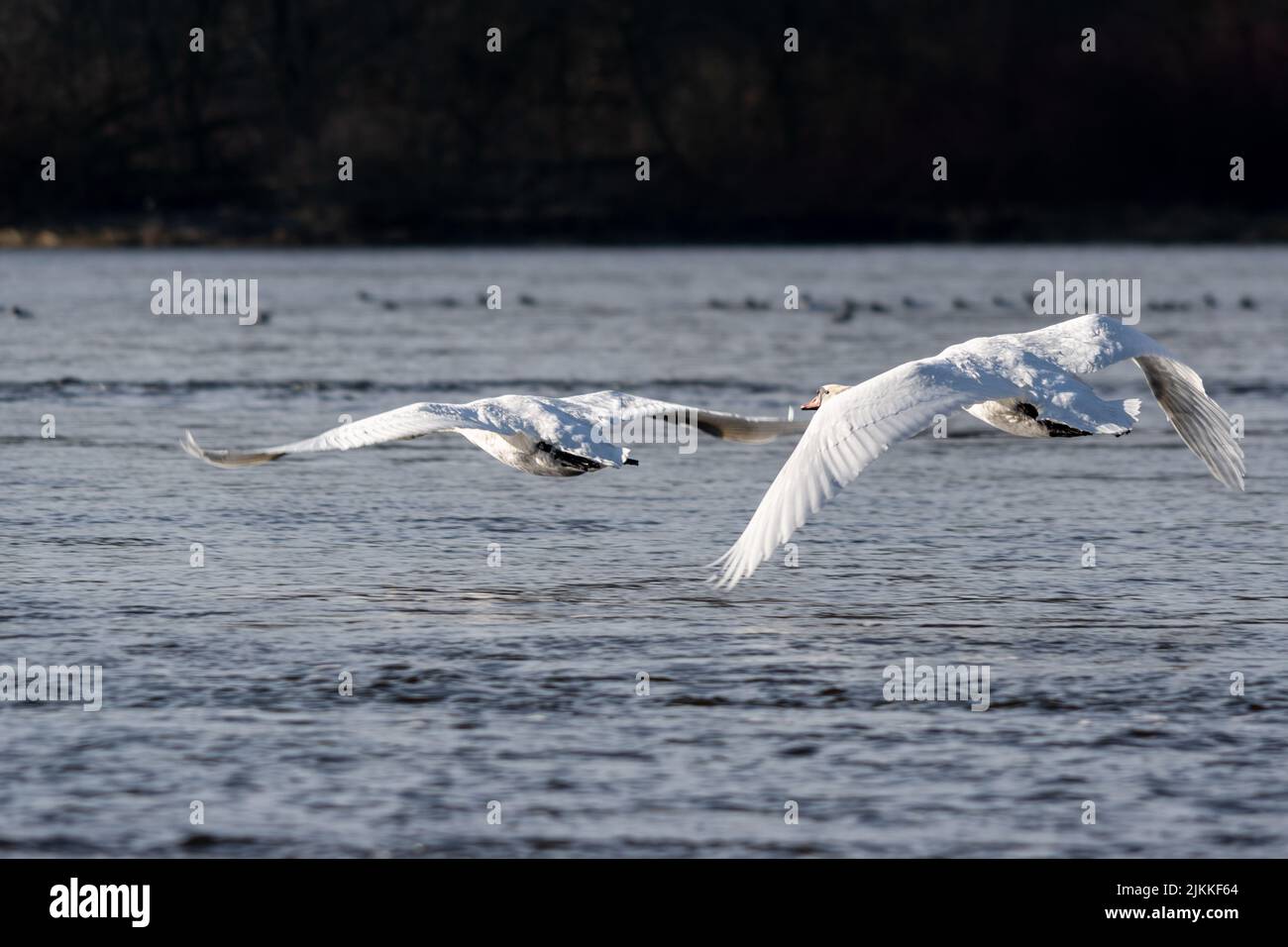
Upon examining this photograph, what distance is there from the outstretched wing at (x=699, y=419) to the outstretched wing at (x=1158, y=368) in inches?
64.7

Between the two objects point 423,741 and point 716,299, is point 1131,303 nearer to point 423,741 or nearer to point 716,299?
point 716,299

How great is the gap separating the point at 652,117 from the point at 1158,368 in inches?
2993

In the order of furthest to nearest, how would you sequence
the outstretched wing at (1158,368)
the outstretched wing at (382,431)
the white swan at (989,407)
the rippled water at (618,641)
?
the outstretched wing at (1158,368), the outstretched wing at (382,431), the white swan at (989,407), the rippled water at (618,641)

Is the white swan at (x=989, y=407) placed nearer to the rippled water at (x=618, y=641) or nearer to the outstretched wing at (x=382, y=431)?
the rippled water at (x=618, y=641)

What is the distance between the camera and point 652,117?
294ft

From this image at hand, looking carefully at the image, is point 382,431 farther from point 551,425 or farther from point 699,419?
point 699,419

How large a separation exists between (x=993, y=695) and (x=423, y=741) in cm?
314

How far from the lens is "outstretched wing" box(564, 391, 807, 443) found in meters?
14.1

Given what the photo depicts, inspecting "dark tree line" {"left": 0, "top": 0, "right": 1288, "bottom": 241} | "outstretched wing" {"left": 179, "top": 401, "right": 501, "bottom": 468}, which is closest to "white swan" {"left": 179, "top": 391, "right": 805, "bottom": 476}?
"outstretched wing" {"left": 179, "top": 401, "right": 501, "bottom": 468}

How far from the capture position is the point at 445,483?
21.0m

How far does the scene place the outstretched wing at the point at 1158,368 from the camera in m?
14.1

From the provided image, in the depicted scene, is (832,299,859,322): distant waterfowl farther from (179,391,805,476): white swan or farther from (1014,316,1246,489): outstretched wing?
(179,391,805,476): white swan

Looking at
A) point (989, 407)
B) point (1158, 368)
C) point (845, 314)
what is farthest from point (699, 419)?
point (845, 314)

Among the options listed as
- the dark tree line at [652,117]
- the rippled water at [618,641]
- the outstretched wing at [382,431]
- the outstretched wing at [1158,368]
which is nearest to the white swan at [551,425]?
the outstretched wing at [382,431]
